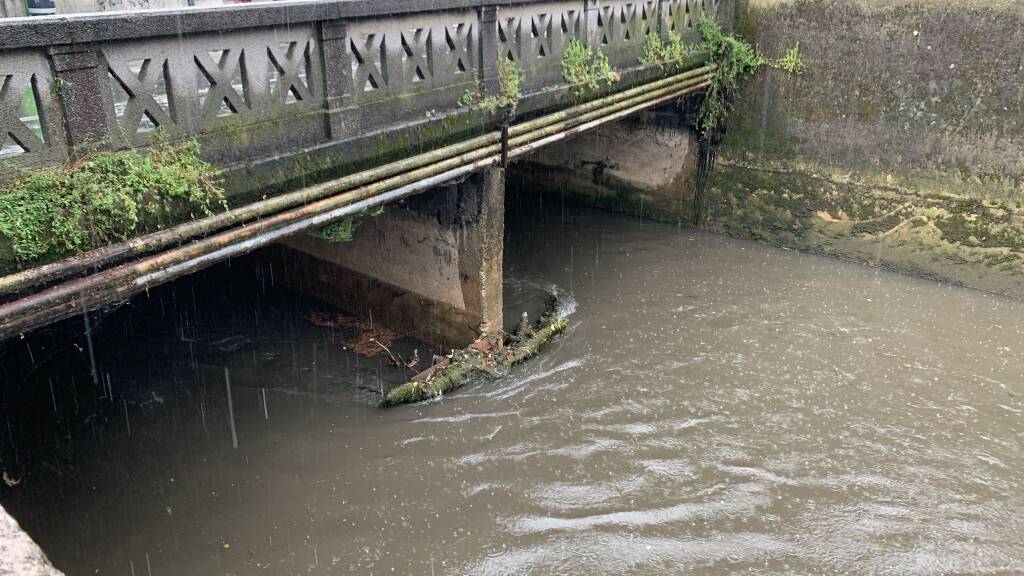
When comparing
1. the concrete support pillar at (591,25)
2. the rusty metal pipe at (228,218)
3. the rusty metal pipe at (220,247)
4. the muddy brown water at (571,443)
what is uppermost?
the concrete support pillar at (591,25)

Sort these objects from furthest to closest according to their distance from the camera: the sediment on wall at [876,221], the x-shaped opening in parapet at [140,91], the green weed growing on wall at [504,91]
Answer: the sediment on wall at [876,221] < the green weed growing on wall at [504,91] < the x-shaped opening in parapet at [140,91]

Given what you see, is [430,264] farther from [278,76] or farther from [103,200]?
[103,200]

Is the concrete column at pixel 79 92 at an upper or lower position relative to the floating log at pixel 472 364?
upper

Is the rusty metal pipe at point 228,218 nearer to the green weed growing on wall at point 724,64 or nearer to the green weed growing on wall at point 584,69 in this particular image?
the green weed growing on wall at point 584,69

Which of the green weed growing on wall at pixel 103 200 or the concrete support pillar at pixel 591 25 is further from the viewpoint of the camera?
the concrete support pillar at pixel 591 25

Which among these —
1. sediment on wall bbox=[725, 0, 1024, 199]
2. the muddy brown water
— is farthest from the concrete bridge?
sediment on wall bbox=[725, 0, 1024, 199]

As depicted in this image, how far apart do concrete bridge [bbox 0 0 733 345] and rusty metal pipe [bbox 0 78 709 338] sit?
0.04 ft

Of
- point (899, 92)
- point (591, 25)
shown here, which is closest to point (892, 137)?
point (899, 92)

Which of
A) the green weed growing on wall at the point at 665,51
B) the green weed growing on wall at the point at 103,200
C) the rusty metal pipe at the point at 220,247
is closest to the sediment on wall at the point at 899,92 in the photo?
the green weed growing on wall at the point at 665,51

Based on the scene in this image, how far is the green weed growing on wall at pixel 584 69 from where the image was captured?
8273 millimetres

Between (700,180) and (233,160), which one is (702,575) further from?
(700,180)

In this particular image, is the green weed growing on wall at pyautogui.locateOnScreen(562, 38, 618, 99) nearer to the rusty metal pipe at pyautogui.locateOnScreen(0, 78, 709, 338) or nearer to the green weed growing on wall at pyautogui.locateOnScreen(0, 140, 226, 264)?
the rusty metal pipe at pyautogui.locateOnScreen(0, 78, 709, 338)

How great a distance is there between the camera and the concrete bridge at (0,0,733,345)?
444cm

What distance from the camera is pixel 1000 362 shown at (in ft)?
28.5
